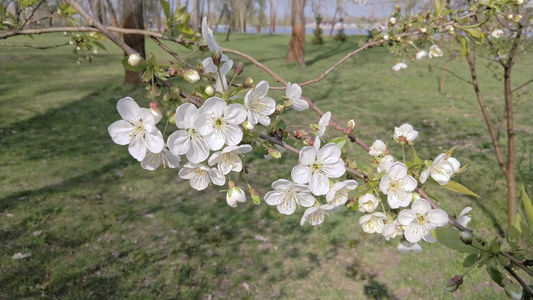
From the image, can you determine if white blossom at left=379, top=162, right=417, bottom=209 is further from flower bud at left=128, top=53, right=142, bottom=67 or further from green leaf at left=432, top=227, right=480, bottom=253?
flower bud at left=128, top=53, right=142, bottom=67

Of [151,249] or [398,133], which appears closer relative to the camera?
[398,133]

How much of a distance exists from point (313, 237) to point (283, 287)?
69 centimetres

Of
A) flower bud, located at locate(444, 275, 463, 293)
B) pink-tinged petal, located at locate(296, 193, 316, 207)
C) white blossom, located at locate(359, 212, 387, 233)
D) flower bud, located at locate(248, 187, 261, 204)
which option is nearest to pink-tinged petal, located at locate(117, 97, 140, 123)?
flower bud, located at locate(248, 187, 261, 204)

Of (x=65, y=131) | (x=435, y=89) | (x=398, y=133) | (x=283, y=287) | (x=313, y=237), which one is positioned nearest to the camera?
(x=398, y=133)

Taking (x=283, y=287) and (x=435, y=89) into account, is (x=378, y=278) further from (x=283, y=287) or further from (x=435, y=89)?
(x=435, y=89)

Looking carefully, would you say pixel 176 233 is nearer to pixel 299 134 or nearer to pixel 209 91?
pixel 299 134

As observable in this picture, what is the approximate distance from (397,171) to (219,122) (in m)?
0.47

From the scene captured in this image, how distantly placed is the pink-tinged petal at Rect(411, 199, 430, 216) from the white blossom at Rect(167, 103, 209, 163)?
556mm

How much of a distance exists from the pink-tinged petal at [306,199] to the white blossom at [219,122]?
0.92 ft

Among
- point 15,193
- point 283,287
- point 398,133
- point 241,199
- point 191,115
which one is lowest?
point 283,287

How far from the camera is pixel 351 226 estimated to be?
3490mm

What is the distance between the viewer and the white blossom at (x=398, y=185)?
928mm

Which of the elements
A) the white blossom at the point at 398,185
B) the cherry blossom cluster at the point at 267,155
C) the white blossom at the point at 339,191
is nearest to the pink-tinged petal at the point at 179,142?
the cherry blossom cluster at the point at 267,155

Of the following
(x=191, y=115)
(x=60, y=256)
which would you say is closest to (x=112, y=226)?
(x=60, y=256)
